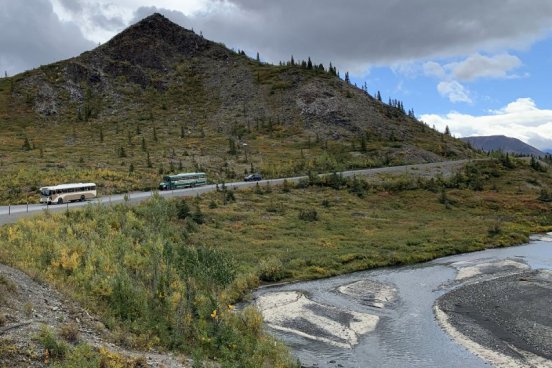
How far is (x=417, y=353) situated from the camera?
2300cm

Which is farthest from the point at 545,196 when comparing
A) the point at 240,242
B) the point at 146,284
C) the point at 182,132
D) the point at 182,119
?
the point at 182,119

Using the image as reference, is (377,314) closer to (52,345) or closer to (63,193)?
(52,345)

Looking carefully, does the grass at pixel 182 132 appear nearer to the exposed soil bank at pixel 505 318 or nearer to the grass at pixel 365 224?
the grass at pixel 365 224

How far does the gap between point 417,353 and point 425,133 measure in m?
118

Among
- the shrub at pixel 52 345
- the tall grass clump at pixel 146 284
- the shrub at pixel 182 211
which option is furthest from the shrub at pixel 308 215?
the shrub at pixel 52 345

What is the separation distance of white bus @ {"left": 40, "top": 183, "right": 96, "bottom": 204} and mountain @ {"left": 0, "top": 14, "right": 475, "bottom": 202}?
6346 millimetres

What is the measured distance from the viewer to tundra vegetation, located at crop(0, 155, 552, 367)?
2177 centimetres

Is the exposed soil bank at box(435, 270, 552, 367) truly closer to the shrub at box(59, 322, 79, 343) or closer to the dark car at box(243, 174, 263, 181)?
the shrub at box(59, 322, 79, 343)

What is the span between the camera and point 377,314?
2936cm

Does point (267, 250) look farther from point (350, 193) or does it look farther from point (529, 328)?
point (350, 193)

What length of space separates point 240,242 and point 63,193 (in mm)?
22323

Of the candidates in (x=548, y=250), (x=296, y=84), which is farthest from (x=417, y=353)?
(x=296, y=84)

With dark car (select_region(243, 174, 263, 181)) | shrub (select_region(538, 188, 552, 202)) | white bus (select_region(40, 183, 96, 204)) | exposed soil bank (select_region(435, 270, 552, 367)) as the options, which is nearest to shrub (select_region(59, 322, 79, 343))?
exposed soil bank (select_region(435, 270, 552, 367))

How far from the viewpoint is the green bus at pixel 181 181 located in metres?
66.5
